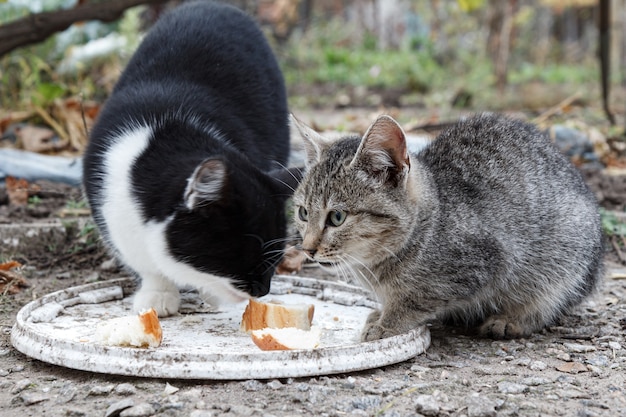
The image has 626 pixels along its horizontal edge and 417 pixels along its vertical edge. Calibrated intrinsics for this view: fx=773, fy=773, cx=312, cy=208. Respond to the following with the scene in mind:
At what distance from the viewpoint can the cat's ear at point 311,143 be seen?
130 inches

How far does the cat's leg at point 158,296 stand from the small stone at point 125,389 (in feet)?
2.70

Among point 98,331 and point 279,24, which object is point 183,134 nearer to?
point 98,331

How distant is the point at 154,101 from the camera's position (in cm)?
357

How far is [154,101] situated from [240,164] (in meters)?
0.69

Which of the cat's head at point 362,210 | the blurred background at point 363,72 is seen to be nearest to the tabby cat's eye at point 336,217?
the cat's head at point 362,210

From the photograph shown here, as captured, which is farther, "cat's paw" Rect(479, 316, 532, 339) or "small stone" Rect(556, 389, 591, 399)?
"cat's paw" Rect(479, 316, 532, 339)

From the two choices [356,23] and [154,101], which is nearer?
[154,101]

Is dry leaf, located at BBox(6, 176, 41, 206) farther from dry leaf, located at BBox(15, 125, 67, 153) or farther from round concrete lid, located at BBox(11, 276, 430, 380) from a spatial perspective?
round concrete lid, located at BBox(11, 276, 430, 380)

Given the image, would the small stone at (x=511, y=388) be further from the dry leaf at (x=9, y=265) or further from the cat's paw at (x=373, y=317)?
the dry leaf at (x=9, y=265)

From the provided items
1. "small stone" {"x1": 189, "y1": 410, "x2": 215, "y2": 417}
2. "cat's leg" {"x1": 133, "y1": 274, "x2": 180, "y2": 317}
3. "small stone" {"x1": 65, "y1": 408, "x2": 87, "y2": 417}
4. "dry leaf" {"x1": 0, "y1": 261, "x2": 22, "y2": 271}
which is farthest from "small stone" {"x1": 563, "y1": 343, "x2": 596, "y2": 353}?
"dry leaf" {"x1": 0, "y1": 261, "x2": 22, "y2": 271}

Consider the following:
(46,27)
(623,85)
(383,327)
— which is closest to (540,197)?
(383,327)

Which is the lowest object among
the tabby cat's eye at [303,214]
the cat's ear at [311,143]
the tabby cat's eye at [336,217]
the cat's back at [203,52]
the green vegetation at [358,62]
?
the green vegetation at [358,62]

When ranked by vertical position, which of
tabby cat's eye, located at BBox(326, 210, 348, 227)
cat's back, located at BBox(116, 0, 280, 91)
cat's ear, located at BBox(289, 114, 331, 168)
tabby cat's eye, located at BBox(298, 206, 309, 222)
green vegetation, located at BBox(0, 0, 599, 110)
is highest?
cat's back, located at BBox(116, 0, 280, 91)

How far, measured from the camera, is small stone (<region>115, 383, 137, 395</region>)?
2.50 meters
